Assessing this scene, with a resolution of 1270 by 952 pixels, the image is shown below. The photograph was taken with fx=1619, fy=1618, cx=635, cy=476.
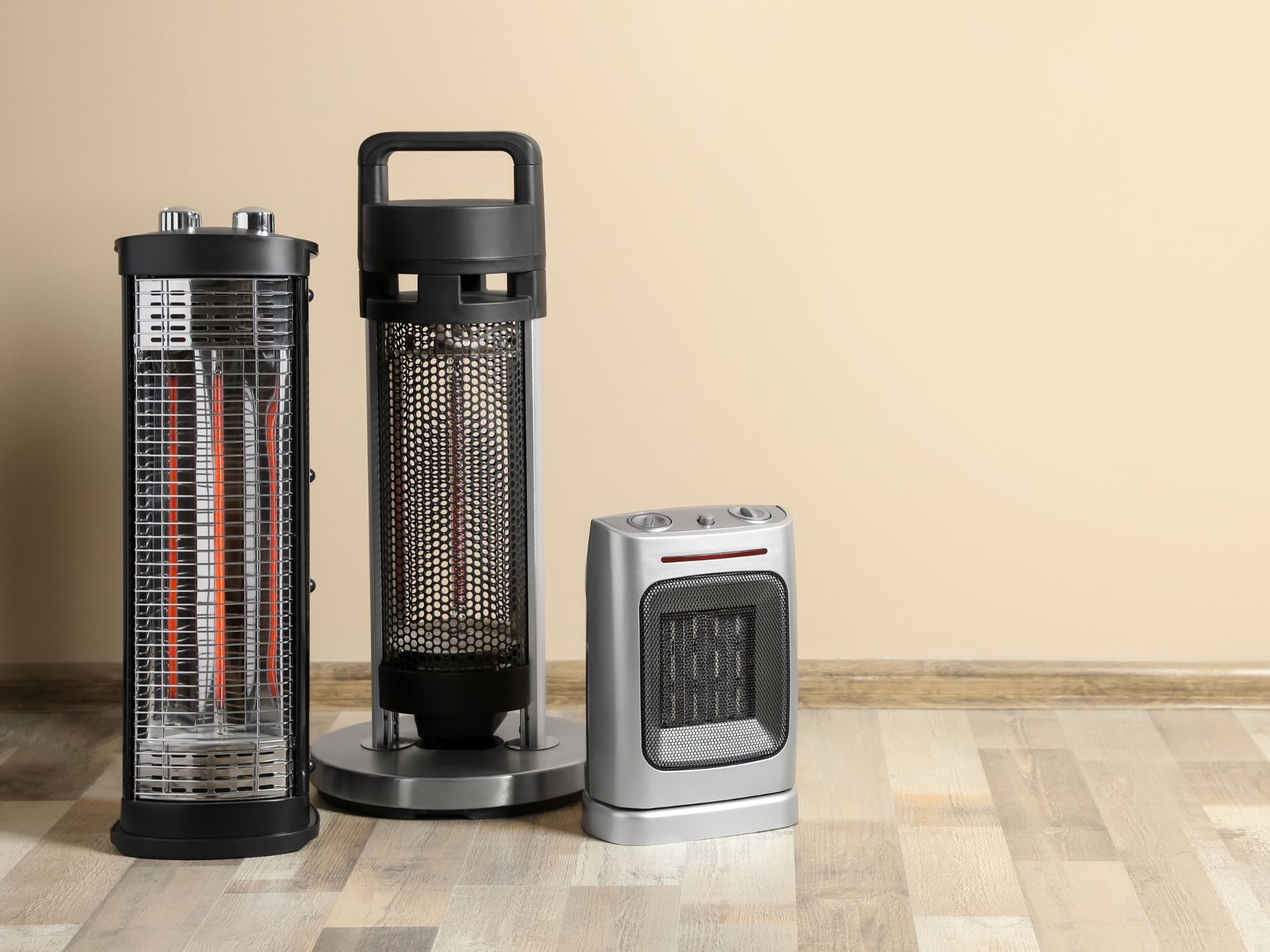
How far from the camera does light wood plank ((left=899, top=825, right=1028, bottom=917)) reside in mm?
1761

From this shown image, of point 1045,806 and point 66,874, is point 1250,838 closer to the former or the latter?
point 1045,806

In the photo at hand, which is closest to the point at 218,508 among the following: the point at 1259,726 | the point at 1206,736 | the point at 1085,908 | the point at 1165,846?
the point at 1085,908

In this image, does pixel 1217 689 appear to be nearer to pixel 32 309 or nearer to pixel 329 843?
pixel 329 843

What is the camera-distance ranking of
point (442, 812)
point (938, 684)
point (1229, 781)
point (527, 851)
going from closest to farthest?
point (527, 851)
point (442, 812)
point (1229, 781)
point (938, 684)

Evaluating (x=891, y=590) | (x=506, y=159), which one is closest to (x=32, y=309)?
(x=506, y=159)

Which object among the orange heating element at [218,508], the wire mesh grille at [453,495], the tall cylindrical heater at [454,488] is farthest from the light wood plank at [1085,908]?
the orange heating element at [218,508]

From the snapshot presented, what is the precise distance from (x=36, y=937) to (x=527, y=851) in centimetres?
55

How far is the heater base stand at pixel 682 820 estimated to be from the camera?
1940 millimetres

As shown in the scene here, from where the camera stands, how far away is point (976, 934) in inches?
66.6

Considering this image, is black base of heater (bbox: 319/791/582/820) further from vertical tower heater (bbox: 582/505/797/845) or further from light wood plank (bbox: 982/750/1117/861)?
light wood plank (bbox: 982/750/1117/861)

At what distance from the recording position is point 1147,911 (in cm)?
175

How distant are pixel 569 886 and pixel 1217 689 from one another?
1216 mm

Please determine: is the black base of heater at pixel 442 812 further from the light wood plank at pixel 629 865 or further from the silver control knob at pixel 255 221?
the silver control knob at pixel 255 221

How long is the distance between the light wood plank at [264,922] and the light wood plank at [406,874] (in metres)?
0.03
